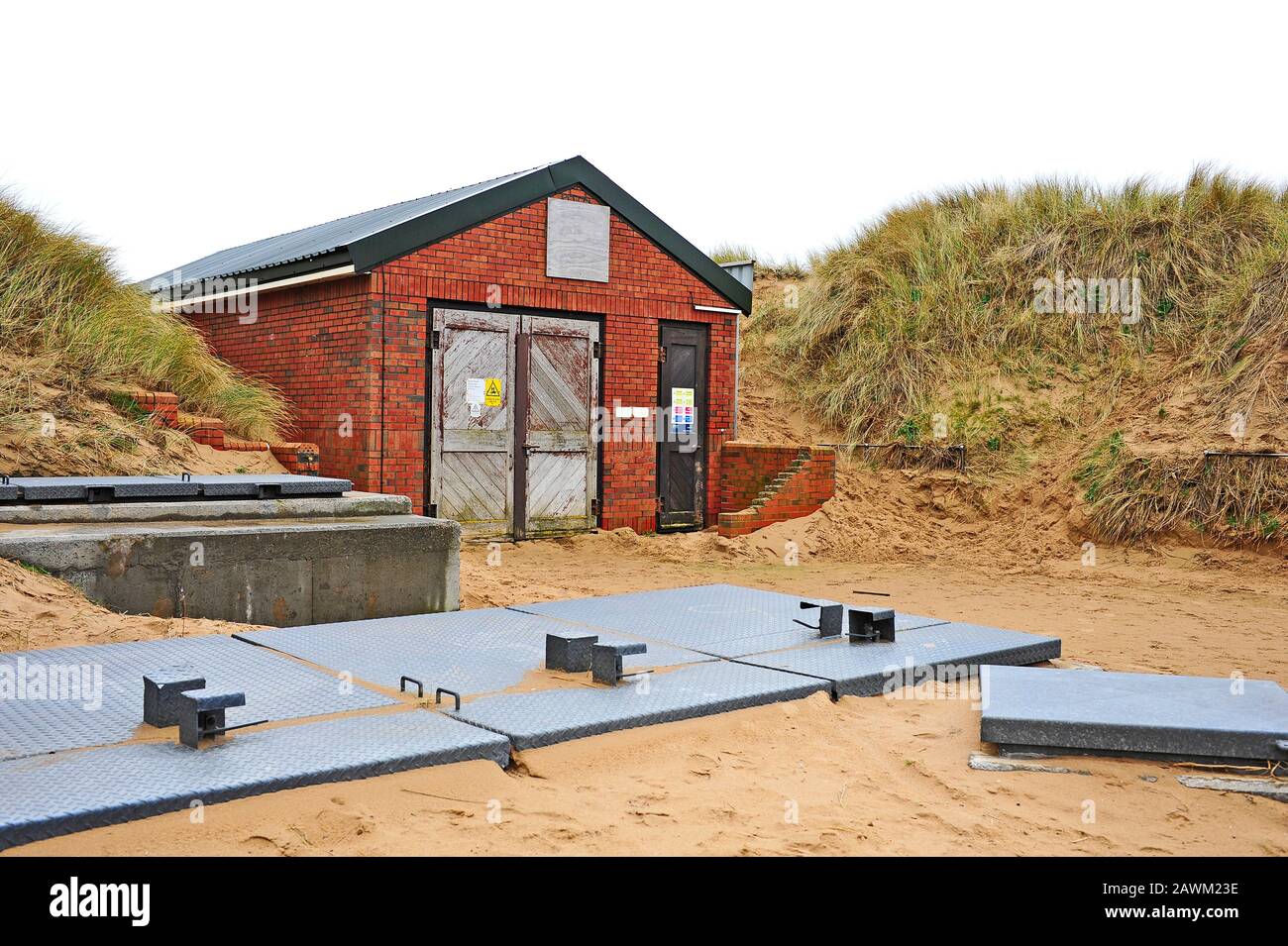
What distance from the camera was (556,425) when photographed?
13961 mm

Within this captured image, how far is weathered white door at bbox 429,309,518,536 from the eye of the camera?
1295 centimetres

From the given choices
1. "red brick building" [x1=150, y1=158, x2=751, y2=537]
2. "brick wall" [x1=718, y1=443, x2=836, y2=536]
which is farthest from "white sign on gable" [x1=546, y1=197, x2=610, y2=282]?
"brick wall" [x1=718, y1=443, x2=836, y2=536]

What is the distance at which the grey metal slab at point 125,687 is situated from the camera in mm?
4246

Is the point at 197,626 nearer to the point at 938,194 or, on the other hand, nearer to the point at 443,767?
the point at 443,767

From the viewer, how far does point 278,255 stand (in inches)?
577

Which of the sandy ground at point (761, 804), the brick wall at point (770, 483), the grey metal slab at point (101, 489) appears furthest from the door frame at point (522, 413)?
the sandy ground at point (761, 804)

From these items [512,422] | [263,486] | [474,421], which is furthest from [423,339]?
[263,486]

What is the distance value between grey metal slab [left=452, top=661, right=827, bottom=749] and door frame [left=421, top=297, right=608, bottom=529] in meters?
7.75

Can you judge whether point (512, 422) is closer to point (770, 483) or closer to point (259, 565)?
point (770, 483)

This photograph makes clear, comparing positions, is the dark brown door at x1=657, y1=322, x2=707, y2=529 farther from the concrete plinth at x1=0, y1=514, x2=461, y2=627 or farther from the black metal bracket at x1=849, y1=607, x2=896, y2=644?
the black metal bracket at x1=849, y1=607, x2=896, y2=644

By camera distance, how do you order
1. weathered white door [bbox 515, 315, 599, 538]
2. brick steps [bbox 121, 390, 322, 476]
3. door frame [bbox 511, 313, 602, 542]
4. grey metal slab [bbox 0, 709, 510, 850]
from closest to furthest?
grey metal slab [bbox 0, 709, 510, 850] → brick steps [bbox 121, 390, 322, 476] → door frame [bbox 511, 313, 602, 542] → weathered white door [bbox 515, 315, 599, 538]

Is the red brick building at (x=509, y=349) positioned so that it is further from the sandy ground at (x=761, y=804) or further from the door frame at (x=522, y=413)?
the sandy ground at (x=761, y=804)

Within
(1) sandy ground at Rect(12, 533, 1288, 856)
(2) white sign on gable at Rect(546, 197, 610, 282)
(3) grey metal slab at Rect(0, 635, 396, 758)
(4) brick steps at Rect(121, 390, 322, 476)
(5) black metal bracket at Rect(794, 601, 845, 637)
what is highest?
(2) white sign on gable at Rect(546, 197, 610, 282)

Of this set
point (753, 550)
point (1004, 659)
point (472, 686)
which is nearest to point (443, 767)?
point (472, 686)
